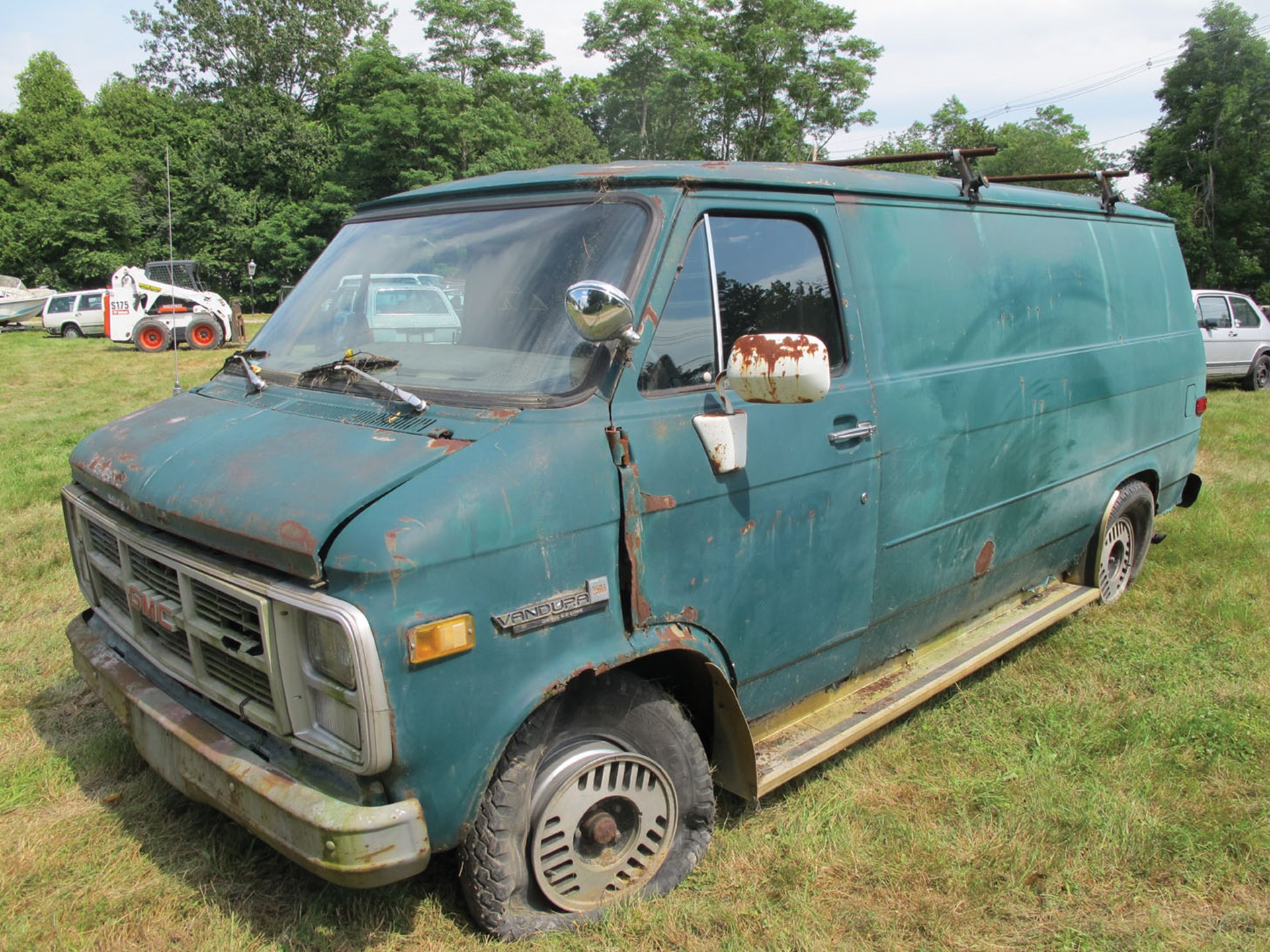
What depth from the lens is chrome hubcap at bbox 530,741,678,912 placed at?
8.29ft

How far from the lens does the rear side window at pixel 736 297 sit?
2744mm

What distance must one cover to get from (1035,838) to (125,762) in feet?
11.0

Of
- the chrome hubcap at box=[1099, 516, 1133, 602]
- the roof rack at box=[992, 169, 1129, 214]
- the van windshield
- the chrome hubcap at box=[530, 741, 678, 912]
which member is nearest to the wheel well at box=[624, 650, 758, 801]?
the chrome hubcap at box=[530, 741, 678, 912]

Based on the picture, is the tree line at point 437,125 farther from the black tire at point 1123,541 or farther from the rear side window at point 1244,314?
the black tire at point 1123,541

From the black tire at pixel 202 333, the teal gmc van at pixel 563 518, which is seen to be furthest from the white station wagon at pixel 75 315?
the teal gmc van at pixel 563 518

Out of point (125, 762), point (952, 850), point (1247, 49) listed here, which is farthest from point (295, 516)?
point (1247, 49)

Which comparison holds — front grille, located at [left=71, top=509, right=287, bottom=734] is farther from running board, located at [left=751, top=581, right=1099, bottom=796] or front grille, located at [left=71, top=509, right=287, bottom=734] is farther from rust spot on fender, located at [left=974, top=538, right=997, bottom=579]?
rust spot on fender, located at [left=974, top=538, right=997, bottom=579]

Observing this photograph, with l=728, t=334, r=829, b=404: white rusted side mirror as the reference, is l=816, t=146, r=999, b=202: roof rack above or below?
above

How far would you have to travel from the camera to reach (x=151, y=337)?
72.9 ft

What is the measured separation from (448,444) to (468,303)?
2.46ft

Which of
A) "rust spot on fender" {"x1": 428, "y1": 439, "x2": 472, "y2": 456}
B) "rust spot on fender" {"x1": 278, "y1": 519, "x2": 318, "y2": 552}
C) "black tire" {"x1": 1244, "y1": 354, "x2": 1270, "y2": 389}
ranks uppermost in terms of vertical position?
"rust spot on fender" {"x1": 428, "y1": 439, "x2": 472, "y2": 456}

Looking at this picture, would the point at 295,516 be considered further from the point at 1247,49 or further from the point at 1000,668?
the point at 1247,49

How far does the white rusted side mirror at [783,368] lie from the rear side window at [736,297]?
269 millimetres

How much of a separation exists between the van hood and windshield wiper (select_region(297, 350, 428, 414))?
6 centimetres
